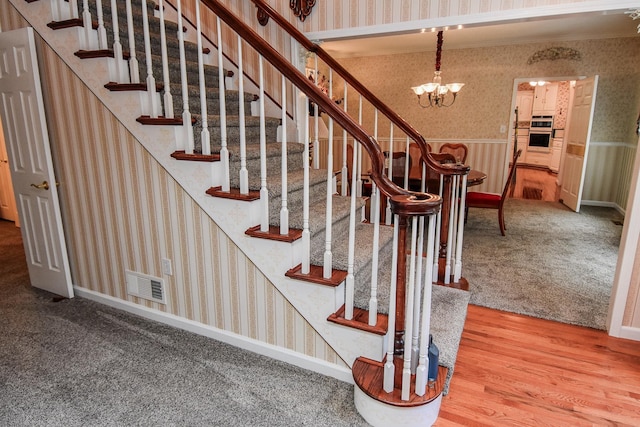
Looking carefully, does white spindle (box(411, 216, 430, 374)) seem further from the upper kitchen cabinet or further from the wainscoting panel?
the upper kitchen cabinet

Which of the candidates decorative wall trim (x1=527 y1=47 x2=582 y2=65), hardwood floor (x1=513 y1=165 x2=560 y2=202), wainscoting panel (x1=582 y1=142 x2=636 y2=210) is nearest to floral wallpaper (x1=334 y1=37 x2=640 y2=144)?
decorative wall trim (x1=527 y1=47 x2=582 y2=65)

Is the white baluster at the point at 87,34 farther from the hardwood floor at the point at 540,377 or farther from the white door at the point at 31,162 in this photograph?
the hardwood floor at the point at 540,377

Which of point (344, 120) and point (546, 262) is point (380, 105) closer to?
point (344, 120)

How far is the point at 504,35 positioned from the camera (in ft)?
19.0

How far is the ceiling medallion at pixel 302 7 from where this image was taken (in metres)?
3.29

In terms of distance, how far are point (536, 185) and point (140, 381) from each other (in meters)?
8.12

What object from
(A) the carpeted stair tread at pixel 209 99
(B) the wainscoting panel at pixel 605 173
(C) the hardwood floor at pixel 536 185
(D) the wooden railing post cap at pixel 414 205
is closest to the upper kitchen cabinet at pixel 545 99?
(C) the hardwood floor at pixel 536 185

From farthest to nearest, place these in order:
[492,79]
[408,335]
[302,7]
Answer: [492,79] → [302,7] → [408,335]

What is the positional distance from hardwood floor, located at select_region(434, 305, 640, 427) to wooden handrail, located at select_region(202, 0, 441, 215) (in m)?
1.06

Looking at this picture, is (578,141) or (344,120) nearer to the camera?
(344,120)

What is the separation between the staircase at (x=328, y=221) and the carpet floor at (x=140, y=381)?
0.31 meters

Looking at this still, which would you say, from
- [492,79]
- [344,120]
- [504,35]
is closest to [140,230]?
[344,120]

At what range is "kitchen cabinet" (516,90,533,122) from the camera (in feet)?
33.8

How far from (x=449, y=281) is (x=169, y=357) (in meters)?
1.96
